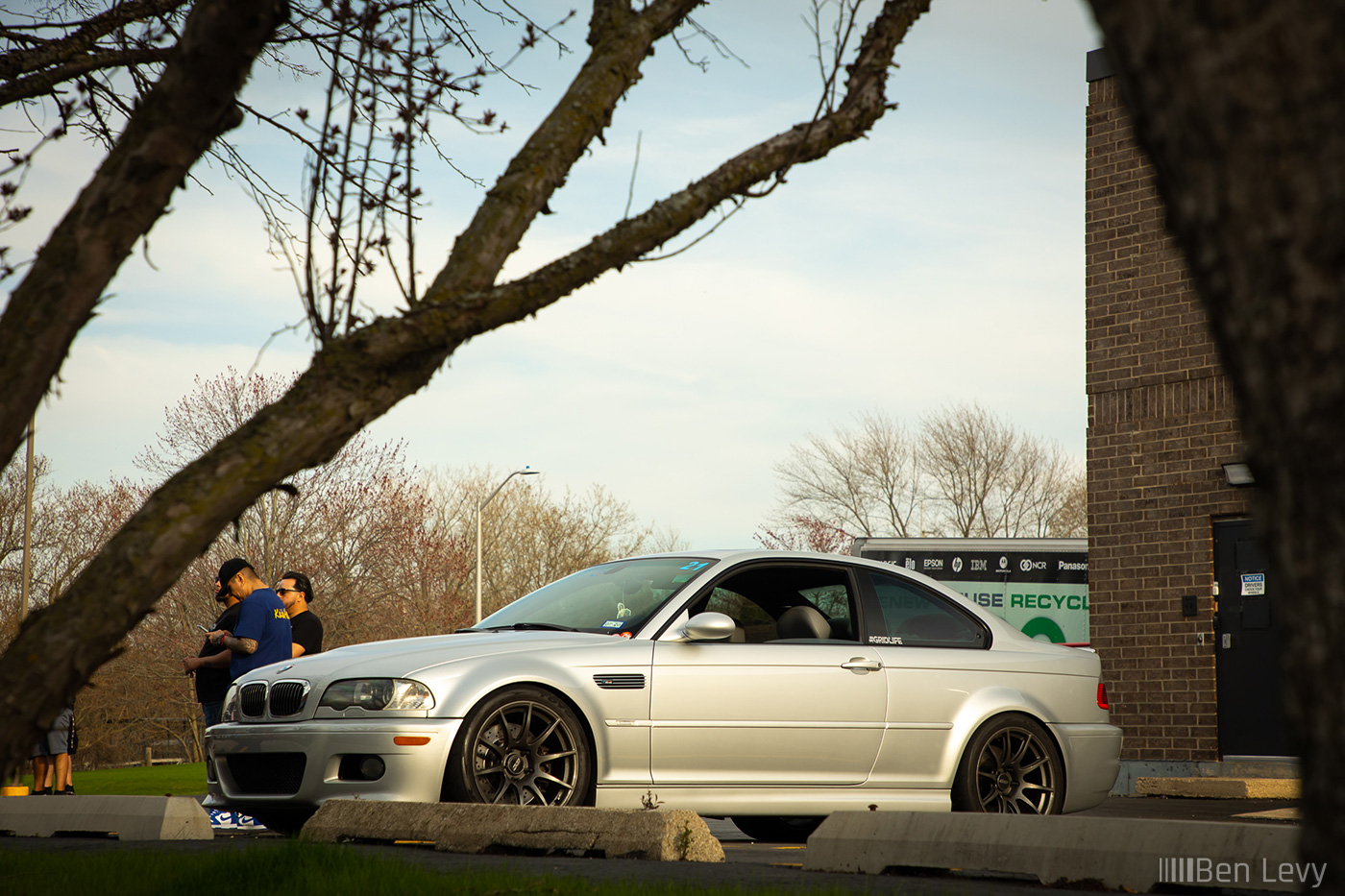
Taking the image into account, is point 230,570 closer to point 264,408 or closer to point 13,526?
point 264,408

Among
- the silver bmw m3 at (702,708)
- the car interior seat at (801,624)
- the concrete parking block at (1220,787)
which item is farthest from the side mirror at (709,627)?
the concrete parking block at (1220,787)

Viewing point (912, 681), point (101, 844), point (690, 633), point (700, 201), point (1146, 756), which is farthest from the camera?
point (1146, 756)

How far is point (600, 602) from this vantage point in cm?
764

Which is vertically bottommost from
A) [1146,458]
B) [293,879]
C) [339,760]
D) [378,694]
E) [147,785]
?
[147,785]

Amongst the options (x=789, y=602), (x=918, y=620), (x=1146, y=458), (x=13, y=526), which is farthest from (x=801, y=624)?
(x=13, y=526)

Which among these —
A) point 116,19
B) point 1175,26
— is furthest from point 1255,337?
point 116,19

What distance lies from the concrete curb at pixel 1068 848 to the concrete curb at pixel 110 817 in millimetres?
3232

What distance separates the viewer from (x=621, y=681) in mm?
6840

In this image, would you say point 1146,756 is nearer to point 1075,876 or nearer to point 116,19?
point 1075,876

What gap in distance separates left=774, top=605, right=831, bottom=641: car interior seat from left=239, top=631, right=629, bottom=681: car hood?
42.9 inches

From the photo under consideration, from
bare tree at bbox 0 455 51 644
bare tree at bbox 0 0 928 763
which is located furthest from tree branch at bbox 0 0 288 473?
bare tree at bbox 0 455 51 644

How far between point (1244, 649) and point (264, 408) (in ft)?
37.8

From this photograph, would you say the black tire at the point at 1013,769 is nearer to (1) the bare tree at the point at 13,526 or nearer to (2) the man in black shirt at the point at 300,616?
(2) the man in black shirt at the point at 300,616

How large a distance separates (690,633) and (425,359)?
4.09 meters
